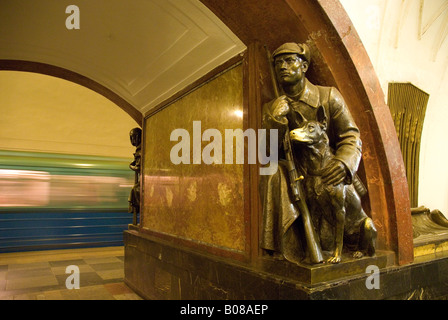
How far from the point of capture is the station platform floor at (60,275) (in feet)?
11.5

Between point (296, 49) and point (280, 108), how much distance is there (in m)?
0.34

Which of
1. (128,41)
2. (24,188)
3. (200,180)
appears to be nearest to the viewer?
(200,180)

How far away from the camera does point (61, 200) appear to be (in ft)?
21.5

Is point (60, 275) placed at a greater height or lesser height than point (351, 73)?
lesser

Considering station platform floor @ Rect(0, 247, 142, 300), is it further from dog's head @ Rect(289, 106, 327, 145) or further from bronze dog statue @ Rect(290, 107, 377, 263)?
dog's head @ Rect(289, 106, 327, 145)

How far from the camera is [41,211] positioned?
6.36m

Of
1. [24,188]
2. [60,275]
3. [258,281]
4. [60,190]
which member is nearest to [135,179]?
[60,275]

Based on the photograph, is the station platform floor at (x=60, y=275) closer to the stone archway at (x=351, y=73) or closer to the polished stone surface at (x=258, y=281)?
the polished stone surface at (x=258, y=281)

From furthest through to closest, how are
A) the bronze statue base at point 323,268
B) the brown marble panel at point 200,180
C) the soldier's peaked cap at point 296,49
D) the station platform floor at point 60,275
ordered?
1. the station platform floor at point 60,275
2. the brown marble panel at point 200,180
3. the soldier's peaked cap at point 296,49
4. the bronze statue base at point 323,268

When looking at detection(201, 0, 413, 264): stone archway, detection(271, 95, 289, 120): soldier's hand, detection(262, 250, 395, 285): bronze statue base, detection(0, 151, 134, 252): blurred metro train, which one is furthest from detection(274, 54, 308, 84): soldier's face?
detection(0, 151, 134, 252): blurred metro train

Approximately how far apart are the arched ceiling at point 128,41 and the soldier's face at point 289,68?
1.58 ft

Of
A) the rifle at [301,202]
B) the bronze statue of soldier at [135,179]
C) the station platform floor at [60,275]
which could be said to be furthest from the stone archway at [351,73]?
the station platform floor at [60,275]

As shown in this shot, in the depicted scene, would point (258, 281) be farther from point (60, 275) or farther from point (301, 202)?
point (60, 275)

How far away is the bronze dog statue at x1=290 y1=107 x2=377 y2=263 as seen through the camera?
1.68 metres
